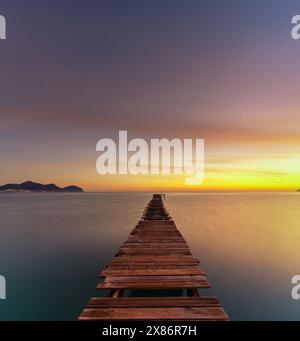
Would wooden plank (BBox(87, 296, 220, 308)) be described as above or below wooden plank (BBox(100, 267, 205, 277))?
above

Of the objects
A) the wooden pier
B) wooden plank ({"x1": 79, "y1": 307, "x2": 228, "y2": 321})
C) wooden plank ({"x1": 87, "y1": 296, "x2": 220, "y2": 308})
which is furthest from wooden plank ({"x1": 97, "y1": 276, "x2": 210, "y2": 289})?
wooden plank ({"x1": 79, "y1": 307, "x2": 228, "y2": 321})

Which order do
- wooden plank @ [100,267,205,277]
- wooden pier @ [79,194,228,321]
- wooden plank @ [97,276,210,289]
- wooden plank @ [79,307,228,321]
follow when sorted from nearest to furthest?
1. wooden plank @ [79,307,228,321]
2. wooden pier @ [79,194,228,321]
3. wooden plank @ [97,276,210,289]
4. wooden plank @ [100,267,205,277]

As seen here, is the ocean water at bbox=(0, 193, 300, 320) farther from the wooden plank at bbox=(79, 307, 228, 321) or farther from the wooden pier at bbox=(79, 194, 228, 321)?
the wooden plank at bbox=(79, 307, 228, 321)

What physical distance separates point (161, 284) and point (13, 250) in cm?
1864

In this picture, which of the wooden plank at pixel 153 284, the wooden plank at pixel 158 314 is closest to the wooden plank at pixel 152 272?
the wooden plank at pixel 153 284

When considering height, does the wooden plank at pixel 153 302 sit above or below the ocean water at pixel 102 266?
above

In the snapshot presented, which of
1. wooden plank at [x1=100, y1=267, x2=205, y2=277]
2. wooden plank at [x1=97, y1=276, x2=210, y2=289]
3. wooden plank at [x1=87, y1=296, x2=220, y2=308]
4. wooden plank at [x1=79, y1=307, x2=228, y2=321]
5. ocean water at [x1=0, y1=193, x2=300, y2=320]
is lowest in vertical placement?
ocean water at [x1=0, y1=193, x2=300, y2=320]

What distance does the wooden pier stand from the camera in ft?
15.8

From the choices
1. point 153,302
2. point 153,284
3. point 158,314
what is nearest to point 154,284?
point 153,284

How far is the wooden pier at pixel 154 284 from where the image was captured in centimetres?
482

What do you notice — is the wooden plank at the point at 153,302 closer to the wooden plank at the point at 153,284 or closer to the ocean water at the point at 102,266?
the wooden plank at the point at 153,284
